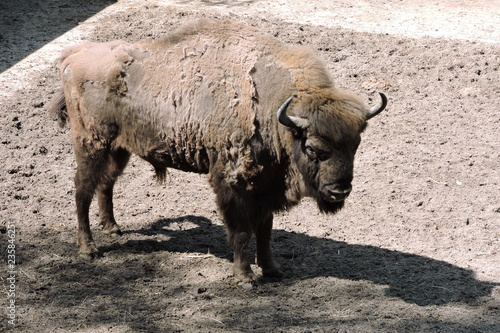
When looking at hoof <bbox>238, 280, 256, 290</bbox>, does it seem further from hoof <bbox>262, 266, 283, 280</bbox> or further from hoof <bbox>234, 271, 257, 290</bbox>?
hoof <bbox>262, 266, 283, 280</bbox>

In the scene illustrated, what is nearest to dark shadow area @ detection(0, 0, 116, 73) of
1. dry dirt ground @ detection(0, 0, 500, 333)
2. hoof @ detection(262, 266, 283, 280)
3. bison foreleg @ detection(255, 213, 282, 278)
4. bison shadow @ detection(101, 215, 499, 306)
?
dry dirt ground @ detection(0, 0, 500, 333)

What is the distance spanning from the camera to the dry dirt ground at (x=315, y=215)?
5.41m

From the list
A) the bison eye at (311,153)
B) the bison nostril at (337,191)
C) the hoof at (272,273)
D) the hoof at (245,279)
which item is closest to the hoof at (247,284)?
the hoof at (245,279)

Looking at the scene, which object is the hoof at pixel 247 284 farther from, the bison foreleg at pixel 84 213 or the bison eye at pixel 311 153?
the bison foreleg at pixel 84 213

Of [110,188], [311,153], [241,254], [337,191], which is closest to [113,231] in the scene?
[110,188]

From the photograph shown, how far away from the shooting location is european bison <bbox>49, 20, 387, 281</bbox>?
5.33 meters

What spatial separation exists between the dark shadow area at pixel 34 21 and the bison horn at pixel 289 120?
634 cm

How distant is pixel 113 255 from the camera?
6.45 m

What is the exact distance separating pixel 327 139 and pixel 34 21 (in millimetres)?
8140

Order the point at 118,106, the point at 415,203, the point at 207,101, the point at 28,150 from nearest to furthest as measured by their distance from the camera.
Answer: the point at 207,101 → the point at 118,106 → the point at 415,203 → the point at 28,150

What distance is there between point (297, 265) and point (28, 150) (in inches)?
153

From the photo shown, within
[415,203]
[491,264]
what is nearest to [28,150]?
[415,203]

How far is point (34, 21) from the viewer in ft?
38.8

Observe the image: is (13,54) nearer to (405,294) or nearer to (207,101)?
(207,101)
